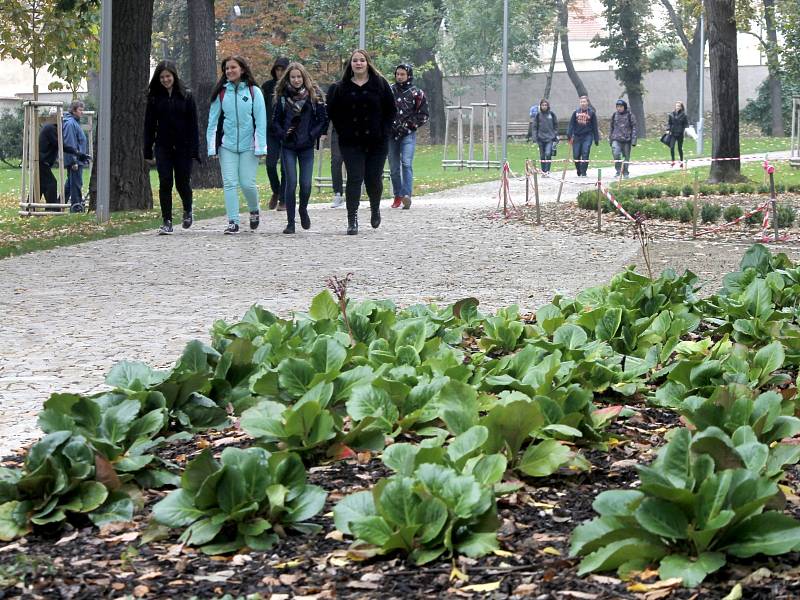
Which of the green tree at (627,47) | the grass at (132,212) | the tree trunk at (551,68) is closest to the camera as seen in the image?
the grass at (132,212)

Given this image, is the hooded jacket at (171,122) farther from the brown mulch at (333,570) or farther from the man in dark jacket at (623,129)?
the man in dark jacket at (623,129)

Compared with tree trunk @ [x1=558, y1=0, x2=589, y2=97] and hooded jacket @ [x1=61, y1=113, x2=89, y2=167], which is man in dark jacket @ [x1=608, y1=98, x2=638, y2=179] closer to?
hooded jacket @ [x1=61, y1=113, x2=89, y2=167]

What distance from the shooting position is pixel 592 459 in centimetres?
473

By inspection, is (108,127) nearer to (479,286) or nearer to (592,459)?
(479,286)

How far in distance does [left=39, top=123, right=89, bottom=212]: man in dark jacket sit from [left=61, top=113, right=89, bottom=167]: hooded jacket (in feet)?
1.94

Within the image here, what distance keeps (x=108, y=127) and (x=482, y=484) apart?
46.4 ft

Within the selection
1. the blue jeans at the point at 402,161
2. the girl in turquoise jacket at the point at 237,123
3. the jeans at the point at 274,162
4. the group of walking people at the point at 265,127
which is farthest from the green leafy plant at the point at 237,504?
the blue jeans at the point at 402,161

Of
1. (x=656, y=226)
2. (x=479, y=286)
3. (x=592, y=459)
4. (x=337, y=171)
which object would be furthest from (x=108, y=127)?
(x=592, y=459)

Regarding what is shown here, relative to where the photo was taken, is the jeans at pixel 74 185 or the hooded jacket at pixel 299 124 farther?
the jeans at pixel 74 185

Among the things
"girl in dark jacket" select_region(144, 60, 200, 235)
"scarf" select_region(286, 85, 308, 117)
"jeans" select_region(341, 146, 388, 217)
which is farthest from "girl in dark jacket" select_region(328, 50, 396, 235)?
"girl in dark jacket" select_region(144, 60, 200, 235)

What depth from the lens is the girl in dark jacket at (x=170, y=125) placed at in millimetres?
14688

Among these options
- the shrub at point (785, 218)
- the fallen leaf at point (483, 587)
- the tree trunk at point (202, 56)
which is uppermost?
the tree trunk at point (202, 56)

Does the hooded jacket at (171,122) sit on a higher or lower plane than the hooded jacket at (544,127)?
lower

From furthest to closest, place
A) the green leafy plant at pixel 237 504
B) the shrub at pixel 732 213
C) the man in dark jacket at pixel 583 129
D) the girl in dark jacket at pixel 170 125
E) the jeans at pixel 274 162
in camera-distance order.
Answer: the man in dark jacket at pixel 583 129 < the jeans at pixel 274 162 < the shrub at pixel 732 213 < the girl in dark jacket at pixel 170 125 < the green leafy plant at pixel 237 504
